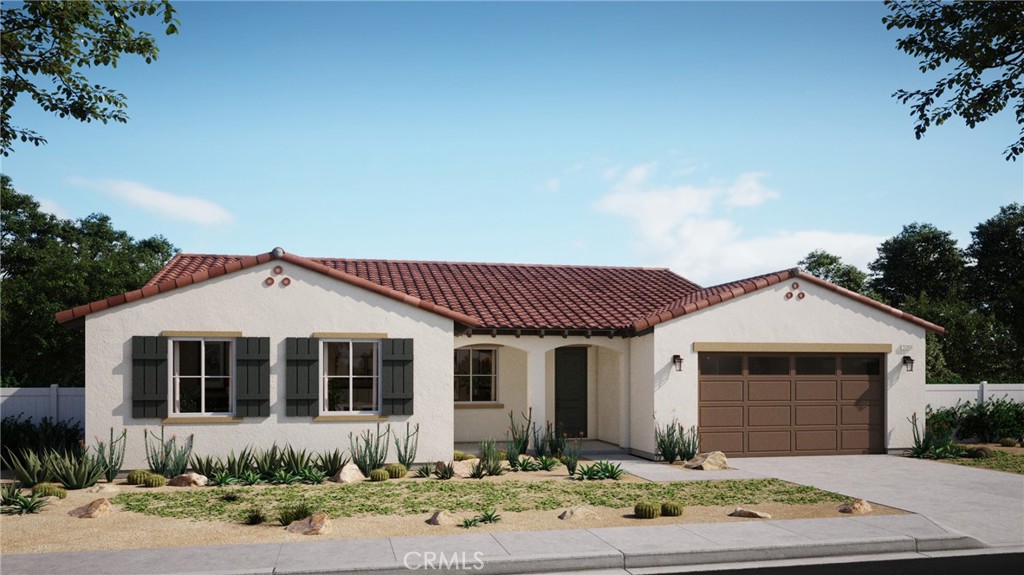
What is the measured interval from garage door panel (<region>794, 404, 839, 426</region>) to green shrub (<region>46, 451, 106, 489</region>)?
13.4 metres

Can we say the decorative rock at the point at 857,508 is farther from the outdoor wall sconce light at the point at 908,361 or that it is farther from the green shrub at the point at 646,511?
the outdoor wall sconce light at the point at 908,361

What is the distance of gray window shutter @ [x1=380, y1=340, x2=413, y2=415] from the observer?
1616cm

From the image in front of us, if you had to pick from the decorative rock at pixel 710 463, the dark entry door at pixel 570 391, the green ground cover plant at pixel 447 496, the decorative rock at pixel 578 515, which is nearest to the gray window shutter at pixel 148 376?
the green ground cover plant at pixel 447 496

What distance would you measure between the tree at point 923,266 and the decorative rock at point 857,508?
32.8m

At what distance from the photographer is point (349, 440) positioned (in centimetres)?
1594

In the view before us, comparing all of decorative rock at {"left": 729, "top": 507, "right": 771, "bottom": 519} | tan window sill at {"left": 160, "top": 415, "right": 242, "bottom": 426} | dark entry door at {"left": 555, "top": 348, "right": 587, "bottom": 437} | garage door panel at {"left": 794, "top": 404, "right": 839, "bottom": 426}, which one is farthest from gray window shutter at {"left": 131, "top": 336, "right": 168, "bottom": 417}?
garage door panel at {"left": 794, "top": 404, "right": 839, "bottom": 426}

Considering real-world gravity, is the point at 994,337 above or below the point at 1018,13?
below

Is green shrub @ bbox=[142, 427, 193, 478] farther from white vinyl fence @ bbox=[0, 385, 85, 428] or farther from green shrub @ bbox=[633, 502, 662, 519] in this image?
green shrub @ bbox=[633, 502, 662, 519]

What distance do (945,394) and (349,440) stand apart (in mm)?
14321

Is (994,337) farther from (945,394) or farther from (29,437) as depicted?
(29,437)

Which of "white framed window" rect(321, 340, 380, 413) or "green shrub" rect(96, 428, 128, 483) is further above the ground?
"white framed window" rect(321, 340, 380, 413)

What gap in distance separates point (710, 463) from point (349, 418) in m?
6.68

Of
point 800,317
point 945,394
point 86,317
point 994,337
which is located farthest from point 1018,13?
point 994,337

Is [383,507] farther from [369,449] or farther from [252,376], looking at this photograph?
[252,376]
